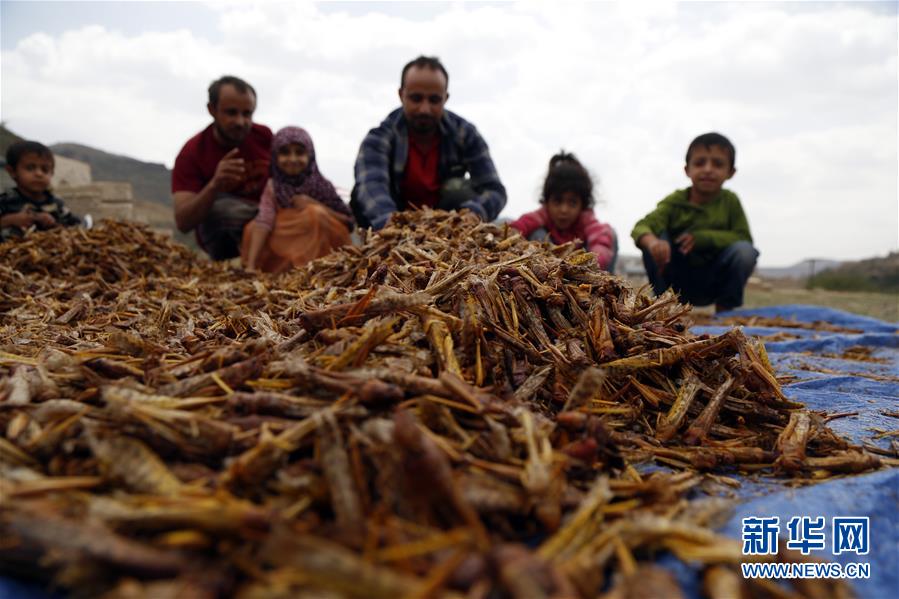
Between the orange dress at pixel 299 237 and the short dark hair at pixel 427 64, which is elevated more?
the short dark hair at pixel 427 64

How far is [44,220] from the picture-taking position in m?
5.00

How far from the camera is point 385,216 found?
432 centimetres

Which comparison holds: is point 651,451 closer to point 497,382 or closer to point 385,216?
point 497,382

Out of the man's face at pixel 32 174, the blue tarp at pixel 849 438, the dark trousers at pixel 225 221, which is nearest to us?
the blue tarp at pixel 849 438

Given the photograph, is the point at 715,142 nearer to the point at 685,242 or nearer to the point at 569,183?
the point at 685,242

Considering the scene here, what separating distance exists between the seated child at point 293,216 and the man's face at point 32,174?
2.02 meters

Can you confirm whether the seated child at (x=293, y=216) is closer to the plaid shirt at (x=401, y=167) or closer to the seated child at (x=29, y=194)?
the plaid shirt at (x=401, y=167)

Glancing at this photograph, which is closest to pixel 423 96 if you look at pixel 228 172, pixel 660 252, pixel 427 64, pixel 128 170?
pixel 427 64

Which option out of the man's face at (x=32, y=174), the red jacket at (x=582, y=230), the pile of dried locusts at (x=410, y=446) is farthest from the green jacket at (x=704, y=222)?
the man's face at (x=32, y=174)


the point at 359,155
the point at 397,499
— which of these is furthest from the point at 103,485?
the point at 359,155

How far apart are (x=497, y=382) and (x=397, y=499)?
0.62m

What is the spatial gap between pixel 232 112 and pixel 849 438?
5.62 m

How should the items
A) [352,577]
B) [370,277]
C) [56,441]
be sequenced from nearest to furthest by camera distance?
[352,577], [56,441], [370,277]

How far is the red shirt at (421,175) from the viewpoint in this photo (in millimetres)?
5078
